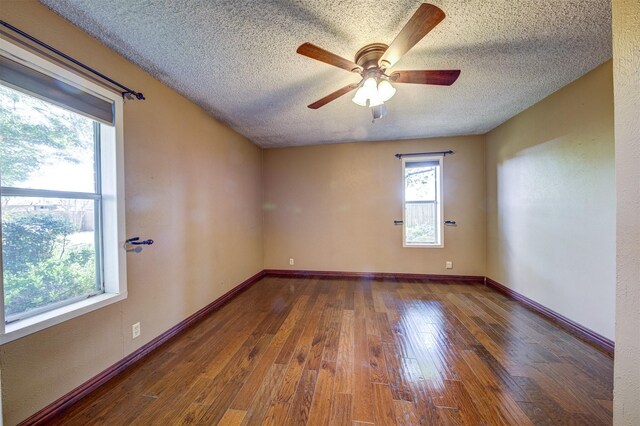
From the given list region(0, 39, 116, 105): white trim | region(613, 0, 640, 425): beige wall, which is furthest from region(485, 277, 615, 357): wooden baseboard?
region(0, 39, 116, 105): white trim

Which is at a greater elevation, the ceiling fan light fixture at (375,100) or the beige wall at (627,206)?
the ceiling fan light fixture at (375,100)

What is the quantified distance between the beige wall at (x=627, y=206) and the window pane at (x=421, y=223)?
325cm

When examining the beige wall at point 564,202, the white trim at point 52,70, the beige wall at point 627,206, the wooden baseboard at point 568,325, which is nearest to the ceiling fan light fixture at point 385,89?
the beige wall at point 627,206

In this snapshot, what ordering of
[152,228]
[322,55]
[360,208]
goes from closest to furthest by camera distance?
[322,55] → [152,228] → [360,208]

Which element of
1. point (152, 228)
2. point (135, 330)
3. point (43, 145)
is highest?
point (43, 145)

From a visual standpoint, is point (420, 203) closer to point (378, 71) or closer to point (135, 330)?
point (378, 71)

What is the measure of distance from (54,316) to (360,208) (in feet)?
12.1

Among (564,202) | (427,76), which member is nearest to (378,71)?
(427,76)

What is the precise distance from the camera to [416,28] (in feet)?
4.02

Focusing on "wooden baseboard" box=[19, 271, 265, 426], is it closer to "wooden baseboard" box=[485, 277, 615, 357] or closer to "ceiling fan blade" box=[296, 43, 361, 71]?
"ceiling fan blade" box=[296, 43, 361, 71]

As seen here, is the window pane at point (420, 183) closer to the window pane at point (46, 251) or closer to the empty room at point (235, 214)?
the empty room at point (235, 214)

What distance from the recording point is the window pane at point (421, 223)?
13.0 feet

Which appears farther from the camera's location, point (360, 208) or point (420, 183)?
point (360, 208)

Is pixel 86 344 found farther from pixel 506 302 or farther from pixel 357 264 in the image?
pixel 506 302
